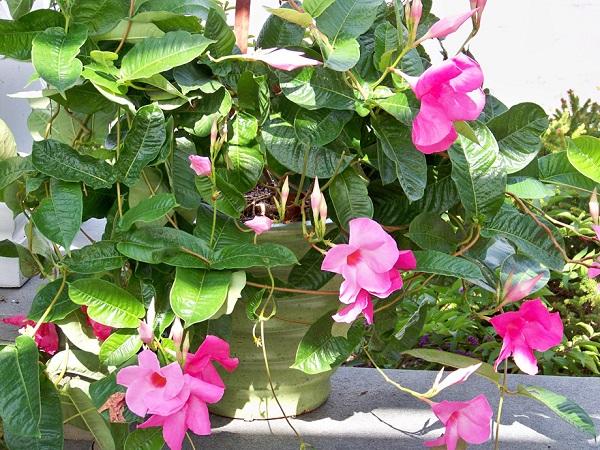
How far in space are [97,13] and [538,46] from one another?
5.20m

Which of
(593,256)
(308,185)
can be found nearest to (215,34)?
(308,185)

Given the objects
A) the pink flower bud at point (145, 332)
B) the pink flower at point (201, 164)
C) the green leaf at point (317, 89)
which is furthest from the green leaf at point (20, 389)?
the green leaf at point (317, 89)

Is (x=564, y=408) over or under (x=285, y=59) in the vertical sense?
under

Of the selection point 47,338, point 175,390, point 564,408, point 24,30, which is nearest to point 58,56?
point 24,30

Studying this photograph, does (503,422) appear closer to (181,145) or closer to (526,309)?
(526,309)

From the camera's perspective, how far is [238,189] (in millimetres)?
782

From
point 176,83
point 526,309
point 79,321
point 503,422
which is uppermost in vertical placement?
point 176,83

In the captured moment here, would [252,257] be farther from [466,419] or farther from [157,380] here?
[466,419]

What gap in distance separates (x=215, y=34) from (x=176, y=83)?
0.07 m

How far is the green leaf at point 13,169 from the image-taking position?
782 millimetres

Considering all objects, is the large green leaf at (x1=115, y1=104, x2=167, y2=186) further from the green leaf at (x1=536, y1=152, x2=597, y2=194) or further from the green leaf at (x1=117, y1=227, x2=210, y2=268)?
the green leaf at (x1=536, y1=152, x2=597, y2=194)

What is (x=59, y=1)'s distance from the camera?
74 cm

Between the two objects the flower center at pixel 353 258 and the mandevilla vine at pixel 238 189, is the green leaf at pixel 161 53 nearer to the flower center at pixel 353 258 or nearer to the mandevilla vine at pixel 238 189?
the mandevilla vine at pixel 238 189

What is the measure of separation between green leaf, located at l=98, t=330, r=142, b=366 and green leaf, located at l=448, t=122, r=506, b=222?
1.08ft
